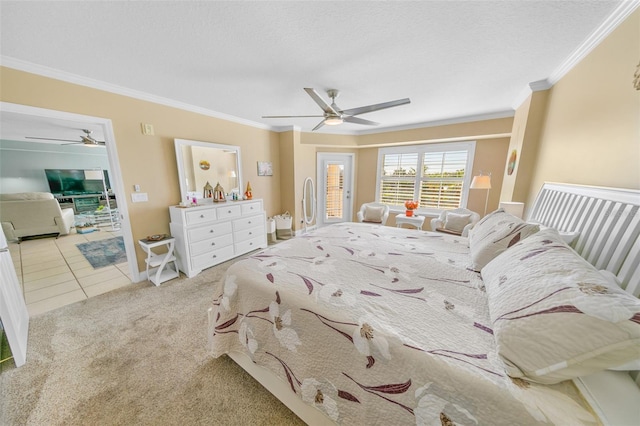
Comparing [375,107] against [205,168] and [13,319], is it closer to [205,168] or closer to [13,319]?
[205,168]

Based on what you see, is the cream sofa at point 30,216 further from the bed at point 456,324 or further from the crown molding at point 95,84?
the bed at point 456,324

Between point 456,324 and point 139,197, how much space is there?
359cm

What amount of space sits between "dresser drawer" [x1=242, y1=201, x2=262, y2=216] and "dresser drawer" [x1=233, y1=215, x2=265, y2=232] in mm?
90

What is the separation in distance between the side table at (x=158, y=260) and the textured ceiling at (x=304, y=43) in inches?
74.6

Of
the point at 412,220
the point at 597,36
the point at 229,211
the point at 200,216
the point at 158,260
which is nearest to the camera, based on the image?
the point at 597,36

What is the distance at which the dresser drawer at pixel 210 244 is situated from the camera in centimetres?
290

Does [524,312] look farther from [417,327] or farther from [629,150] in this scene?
[629,150]

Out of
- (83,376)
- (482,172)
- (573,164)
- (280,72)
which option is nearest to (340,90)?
(280,72)

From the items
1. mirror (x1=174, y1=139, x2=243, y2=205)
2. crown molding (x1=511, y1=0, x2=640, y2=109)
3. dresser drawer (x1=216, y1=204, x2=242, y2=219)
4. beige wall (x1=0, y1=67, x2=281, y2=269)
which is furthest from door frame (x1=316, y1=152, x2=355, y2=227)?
crown molding (x1=511, y1=0, x2=640, y2=109)

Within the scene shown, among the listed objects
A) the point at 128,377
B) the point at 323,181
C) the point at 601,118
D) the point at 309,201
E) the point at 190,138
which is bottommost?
the point at 128,377

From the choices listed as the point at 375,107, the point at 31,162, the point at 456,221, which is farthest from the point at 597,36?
the point at 31,162

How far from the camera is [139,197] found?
8.94 feet

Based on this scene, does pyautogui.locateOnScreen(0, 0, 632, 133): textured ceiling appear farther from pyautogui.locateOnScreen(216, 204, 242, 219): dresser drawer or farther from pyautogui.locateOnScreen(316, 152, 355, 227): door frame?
pyautogui.locateOnScreen(316, 152, 355, 227): door frame

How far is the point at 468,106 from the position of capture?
309cm
